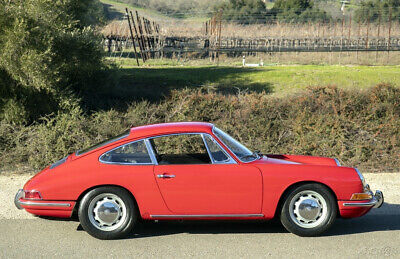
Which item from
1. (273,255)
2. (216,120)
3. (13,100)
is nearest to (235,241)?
(273,255)

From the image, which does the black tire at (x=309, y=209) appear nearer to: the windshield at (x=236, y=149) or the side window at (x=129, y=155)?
the windshield at (x=236, y=149)

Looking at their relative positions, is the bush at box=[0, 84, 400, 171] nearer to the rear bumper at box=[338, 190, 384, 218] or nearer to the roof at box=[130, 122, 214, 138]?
the rear bumper at box=[338, 190, 384, 218]

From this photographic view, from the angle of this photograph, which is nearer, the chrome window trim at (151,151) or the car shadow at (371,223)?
the chrome window trim at (151,151)

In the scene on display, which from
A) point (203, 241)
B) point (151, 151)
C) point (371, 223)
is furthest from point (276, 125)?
point (203, 241)

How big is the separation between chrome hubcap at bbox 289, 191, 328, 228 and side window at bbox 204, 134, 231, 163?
0.93 metres

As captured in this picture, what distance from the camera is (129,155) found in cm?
621

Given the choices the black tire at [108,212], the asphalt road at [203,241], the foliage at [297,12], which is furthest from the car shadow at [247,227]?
the foliage at [297,12]

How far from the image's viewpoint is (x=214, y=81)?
2148 cm

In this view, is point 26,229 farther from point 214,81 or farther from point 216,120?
point 214,81

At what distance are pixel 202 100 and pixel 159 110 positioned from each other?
108cm

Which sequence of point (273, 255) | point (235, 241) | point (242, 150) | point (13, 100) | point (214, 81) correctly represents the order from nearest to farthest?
point (273, 255) → point (235, 241) → point (242, 150) → point (13, 100) → point (214, 81)

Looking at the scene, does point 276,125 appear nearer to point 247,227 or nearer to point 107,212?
point 247,227

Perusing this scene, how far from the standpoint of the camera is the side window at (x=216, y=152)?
609 cm

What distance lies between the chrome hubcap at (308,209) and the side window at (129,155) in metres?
1.81
